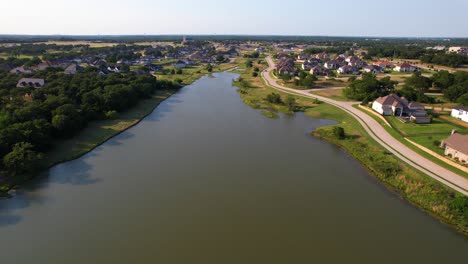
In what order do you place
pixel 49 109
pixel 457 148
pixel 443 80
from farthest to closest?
pixel 443 80 → pixel 49 109 → pixel 457 148

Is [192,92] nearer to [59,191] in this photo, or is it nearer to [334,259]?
[59,191]

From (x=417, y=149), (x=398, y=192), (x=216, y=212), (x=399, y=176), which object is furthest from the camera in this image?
(x=417, y=149)

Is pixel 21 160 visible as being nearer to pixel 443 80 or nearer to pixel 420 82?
pixel 420 82

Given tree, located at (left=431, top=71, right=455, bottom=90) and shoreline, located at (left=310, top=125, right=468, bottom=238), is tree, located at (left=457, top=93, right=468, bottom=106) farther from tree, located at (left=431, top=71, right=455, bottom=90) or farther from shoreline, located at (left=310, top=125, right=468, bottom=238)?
shoreline, located at (left=310, top=125, right=468, bottom=238)

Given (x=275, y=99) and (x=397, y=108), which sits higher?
(x=397, y=108)

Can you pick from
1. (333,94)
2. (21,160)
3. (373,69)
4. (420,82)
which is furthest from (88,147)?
(373,69)

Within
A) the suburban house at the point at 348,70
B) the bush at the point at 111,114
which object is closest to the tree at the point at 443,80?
the suburban house at the point at 348,70

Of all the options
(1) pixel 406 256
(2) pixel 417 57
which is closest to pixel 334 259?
(1) pixel 406 256
